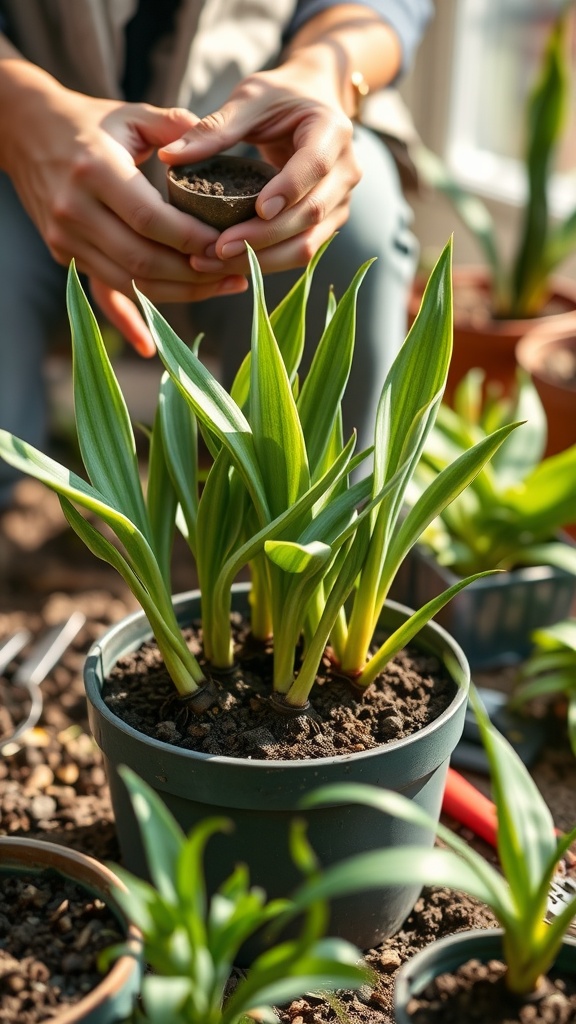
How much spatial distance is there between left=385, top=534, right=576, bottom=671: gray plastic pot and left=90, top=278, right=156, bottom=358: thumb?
17.1 inches

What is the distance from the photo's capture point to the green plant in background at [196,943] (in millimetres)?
579

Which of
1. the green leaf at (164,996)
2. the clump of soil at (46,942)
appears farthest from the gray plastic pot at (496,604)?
the green leaf at (164,996)

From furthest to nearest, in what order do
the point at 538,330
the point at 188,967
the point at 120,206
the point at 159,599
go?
the point at 538,330, the point at 120,206, the point at 159,599, the point at 188,967

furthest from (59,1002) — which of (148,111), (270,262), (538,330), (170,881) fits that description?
(538,330)

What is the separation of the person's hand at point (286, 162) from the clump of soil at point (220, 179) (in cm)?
1

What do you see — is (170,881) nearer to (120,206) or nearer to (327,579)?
(327,579)

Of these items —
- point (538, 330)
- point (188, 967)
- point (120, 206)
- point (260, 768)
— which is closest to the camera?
point (188, 967)

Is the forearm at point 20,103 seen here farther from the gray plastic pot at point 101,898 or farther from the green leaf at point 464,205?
the green leaf at point 464,205

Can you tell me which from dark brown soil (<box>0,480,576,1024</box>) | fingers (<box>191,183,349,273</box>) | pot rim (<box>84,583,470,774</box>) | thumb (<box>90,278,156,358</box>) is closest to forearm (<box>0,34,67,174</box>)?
thumb (<box>90,278,156,358</box>)

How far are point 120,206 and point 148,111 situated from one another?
148mm

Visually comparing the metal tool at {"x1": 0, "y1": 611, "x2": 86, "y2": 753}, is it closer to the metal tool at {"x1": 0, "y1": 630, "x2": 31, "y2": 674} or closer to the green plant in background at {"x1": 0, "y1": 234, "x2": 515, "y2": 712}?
the metal tool at {"x1": 0, "y1": 630, "x2": 31, "y2": 674}

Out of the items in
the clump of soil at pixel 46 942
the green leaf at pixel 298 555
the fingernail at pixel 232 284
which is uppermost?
the fingernail at pixel 232 284

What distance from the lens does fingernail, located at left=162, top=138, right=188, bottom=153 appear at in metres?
0.97

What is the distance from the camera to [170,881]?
65 centimetres
